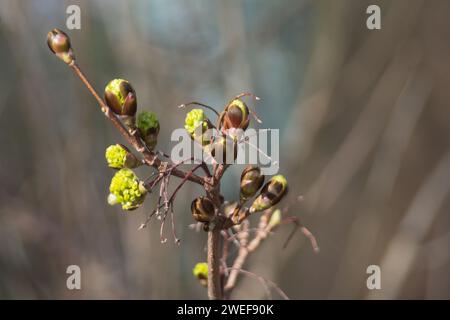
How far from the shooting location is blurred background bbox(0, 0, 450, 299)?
7.02 feet

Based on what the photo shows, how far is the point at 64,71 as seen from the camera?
249 centimetres

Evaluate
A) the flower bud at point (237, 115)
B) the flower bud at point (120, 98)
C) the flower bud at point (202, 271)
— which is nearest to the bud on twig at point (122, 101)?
the flower bud at point (120, 98)

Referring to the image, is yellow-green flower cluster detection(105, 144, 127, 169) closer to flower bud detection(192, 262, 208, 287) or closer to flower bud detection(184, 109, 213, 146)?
flower bud detection(184, 109, 213, 146)

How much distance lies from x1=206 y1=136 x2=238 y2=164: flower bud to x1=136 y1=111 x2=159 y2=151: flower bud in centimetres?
7

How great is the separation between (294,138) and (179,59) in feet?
2.18

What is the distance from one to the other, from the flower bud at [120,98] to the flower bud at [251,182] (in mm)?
160

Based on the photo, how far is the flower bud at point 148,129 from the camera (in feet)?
2.01

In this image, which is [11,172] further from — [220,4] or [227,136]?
[227,136]

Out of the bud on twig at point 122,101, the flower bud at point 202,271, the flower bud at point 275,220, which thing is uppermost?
the bud on twig at point 122,101

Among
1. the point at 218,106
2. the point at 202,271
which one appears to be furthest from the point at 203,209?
the point at 218,106

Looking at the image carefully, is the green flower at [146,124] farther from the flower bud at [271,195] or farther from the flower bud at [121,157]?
the flower bud at [271,195]

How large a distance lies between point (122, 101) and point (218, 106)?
175 centimetres

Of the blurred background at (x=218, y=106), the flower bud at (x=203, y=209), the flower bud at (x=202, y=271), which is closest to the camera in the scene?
the flower bud at (x=203, y=209)

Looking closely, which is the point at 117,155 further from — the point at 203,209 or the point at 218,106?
the point at 218,106
